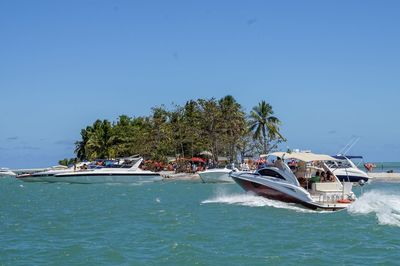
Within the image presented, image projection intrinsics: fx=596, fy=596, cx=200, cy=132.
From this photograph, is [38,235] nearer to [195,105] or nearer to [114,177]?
[114,177]

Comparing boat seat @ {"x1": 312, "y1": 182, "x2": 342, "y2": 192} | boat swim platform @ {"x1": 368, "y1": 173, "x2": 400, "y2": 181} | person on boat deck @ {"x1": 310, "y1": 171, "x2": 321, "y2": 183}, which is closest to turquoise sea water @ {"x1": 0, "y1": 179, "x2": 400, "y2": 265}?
boat seat @ {"x1": 312, "y1": 182, "x2": 342, "y2": 192}

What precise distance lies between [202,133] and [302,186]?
186 feet

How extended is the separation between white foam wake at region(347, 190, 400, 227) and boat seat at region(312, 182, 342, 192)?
1.48m

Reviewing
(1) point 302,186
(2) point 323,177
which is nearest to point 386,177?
(2) point 323,177

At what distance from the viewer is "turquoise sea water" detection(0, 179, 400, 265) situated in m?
19.0

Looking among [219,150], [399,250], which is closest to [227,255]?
[399,250]

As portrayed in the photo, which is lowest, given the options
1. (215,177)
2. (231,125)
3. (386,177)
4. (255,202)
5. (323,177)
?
(255,202)

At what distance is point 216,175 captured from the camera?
6494cm

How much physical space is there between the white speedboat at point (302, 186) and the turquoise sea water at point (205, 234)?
598 mm

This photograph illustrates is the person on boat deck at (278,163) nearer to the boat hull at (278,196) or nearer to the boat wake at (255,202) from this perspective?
the boat hull at (278,196)

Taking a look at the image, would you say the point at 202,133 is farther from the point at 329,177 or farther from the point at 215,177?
the point at 329,177

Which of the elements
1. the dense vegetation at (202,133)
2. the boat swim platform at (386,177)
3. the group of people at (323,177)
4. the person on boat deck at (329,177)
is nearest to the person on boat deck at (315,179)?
the group of people at (323,177)

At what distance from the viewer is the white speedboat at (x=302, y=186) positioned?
100 ft

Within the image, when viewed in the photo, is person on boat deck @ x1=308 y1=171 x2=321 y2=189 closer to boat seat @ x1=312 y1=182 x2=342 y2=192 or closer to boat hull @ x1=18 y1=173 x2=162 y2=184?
boat seat @ x1=312 y1=182 x2=342 y2=192
